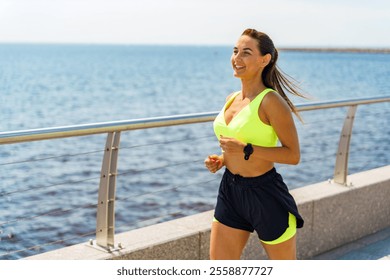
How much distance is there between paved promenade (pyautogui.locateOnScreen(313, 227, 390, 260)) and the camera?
228 inches

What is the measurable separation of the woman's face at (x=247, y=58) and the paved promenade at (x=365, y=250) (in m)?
2.59

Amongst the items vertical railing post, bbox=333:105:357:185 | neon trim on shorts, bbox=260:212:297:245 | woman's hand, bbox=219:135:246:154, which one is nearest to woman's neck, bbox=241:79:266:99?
woman's hand, bbox=219:135:246:154

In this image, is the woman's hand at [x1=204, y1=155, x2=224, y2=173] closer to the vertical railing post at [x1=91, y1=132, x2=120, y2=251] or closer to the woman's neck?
the woman's neck

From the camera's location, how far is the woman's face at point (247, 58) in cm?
358

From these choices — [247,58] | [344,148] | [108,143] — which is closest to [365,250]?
[344,148]

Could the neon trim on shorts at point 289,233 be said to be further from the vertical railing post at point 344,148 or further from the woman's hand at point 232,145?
the vertical railing post at point 344,148

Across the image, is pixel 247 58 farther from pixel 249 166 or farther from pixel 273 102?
pixel 249 166

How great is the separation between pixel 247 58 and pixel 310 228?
99.8 inches

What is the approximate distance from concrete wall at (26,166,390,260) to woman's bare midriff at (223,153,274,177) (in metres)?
1.22

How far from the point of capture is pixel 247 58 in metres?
3.57
